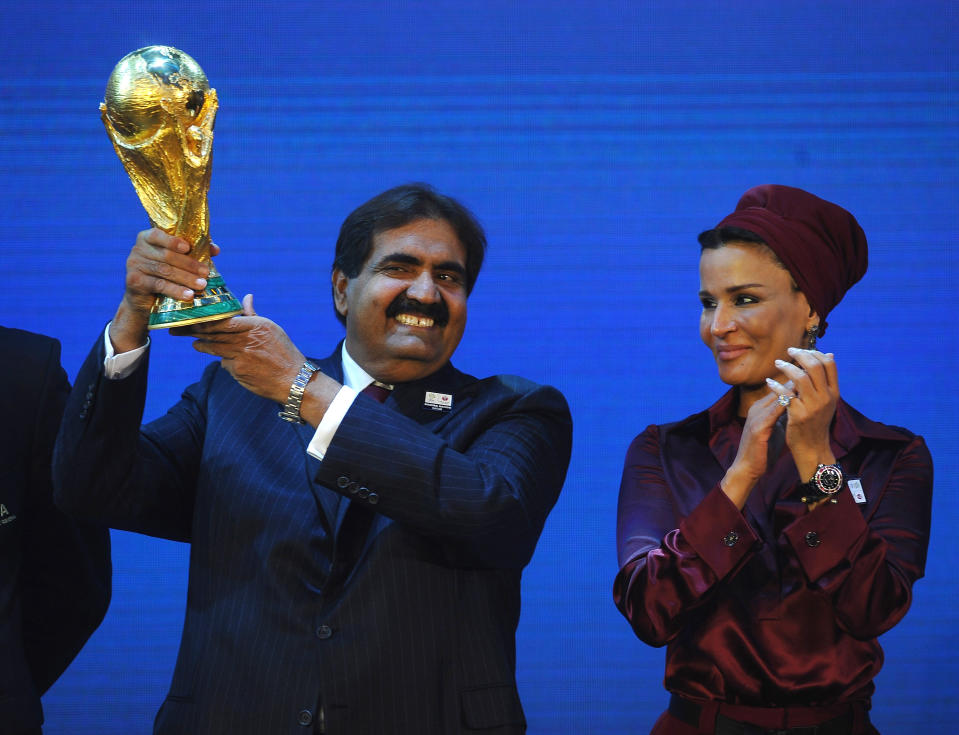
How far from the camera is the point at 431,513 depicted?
7.20ft

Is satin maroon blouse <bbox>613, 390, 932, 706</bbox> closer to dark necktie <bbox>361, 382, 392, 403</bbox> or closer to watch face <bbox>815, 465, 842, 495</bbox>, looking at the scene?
watch face <bbox>815, 465, 842, 495</bbox>

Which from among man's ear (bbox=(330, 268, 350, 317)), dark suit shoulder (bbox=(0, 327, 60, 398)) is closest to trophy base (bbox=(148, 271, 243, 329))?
dark suit shoulder (bbox=(0, 327, 60, 398))

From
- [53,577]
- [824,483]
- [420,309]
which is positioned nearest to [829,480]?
[824,483]

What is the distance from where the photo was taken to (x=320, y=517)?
2.35 meters

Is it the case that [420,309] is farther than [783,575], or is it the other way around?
[420,309]

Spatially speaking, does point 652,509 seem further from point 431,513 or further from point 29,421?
point 29,421

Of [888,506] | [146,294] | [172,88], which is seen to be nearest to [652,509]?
[888,506]

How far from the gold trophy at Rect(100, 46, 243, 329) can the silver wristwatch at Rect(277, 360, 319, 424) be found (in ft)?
0.53

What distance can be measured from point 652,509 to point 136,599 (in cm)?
180

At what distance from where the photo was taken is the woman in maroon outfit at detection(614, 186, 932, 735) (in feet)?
7.40

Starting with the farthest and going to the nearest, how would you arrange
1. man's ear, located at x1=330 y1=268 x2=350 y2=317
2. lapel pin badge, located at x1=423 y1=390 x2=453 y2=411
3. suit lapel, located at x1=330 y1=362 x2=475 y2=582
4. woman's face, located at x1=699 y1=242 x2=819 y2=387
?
man's ear, located at x1=330 y1=268 x2=350 y2=317 → lapel pin badge, located at x1=423 y1=390 x2=453 y2=411 → woman's face, located at x1=699 y1=242 x2=819 y2=387 → suit lapel, located at x1=330 y1=362 x2=475 y2=582

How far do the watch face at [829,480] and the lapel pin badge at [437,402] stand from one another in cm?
76

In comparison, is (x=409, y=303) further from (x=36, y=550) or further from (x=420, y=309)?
(x=36, y=550)

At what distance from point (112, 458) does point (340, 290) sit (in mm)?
766
